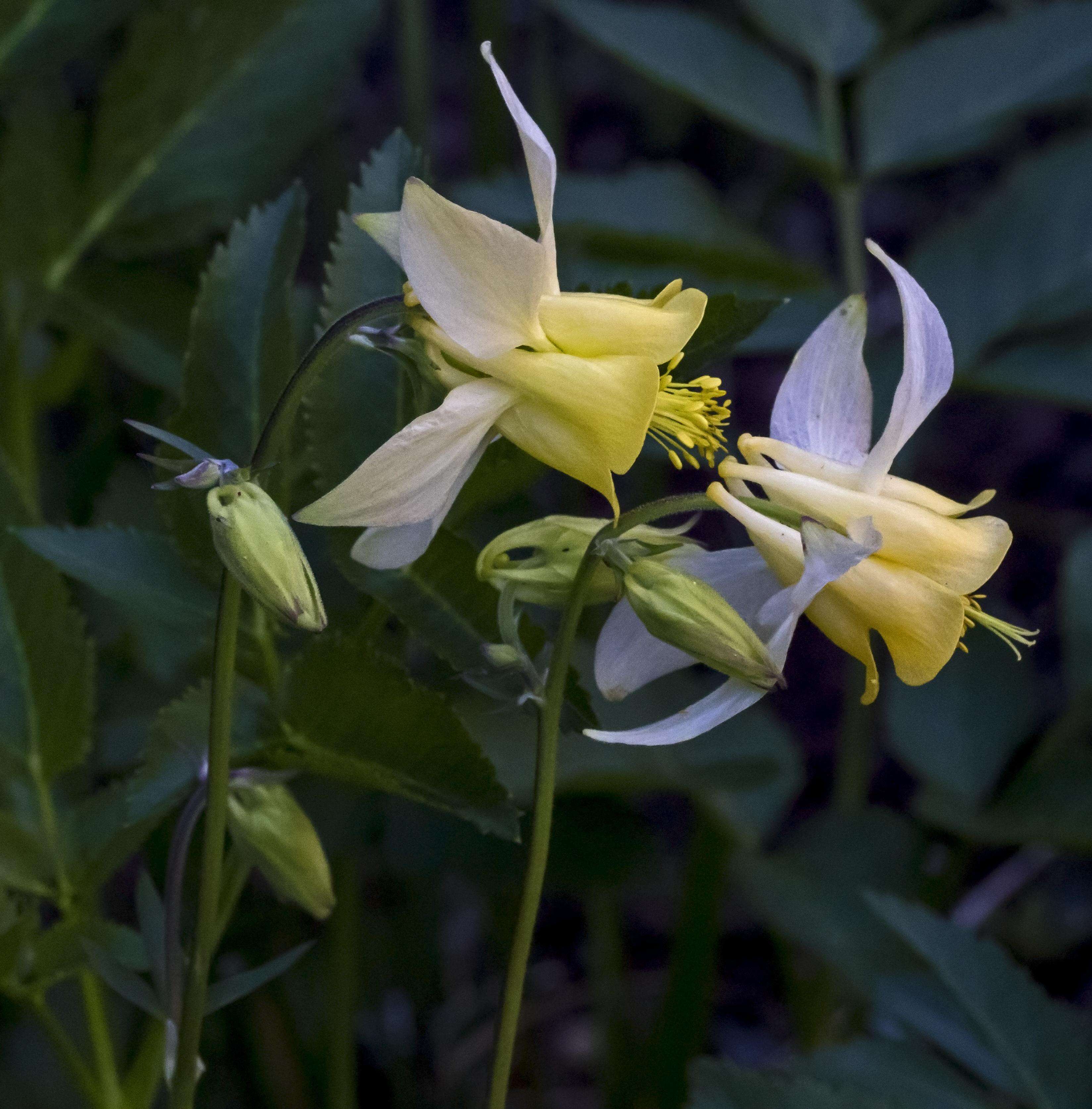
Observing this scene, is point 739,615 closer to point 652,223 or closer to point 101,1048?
point 101,1048

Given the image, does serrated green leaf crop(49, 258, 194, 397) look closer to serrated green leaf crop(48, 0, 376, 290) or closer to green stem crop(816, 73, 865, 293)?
serrated green leaf crop(48, 0, 376, 290)

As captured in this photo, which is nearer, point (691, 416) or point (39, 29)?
point (691, 416)

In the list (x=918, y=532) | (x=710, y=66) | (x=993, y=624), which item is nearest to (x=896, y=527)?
(x=918, y=532)

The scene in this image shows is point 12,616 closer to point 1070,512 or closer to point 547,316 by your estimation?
point 547,316

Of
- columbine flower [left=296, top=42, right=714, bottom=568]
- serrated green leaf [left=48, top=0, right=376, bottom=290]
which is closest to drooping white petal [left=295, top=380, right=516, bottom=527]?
columbine flower [left=296, top=42, right=714, bottom=568]

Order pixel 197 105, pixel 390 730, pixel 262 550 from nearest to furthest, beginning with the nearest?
pixel 262 550, pixel 390 730, pixel 197 105

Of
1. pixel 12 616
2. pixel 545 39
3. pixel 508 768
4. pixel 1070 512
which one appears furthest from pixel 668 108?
pixel 12 616
